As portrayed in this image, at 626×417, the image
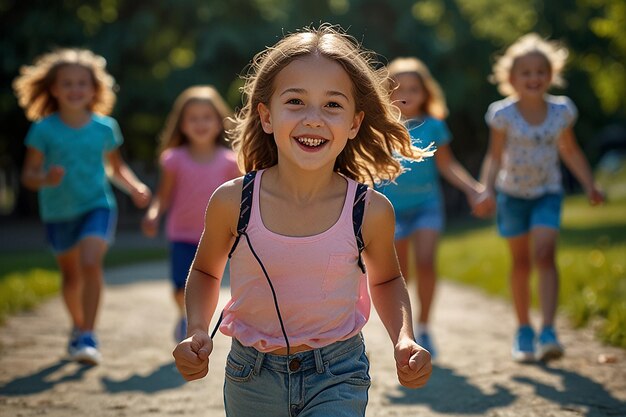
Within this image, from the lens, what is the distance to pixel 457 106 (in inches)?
1000

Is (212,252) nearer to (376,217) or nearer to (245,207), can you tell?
(245,207)

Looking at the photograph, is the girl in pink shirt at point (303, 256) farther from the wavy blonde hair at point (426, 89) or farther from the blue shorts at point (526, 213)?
the wavy blonde hair at point (426, 89)

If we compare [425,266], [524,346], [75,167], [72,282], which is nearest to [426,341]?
[425,266]

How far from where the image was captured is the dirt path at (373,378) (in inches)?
203

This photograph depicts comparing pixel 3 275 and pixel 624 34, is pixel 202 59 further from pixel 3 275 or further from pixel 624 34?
pixel 3 275

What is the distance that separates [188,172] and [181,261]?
27.1 inches

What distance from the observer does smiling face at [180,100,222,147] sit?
25.4 ft

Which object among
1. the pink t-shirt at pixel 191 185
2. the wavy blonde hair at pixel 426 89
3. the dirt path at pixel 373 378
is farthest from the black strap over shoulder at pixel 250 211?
the pink t-shirt at pixel 191 185

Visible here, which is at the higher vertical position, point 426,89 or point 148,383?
point 426,89

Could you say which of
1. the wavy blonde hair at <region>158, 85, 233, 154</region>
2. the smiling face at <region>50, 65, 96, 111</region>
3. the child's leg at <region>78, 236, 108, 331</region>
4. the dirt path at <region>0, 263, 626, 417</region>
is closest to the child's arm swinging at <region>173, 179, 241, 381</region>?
the dirt path at <region>0, 263, 626, 417</region>

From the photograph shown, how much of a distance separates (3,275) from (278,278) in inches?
377

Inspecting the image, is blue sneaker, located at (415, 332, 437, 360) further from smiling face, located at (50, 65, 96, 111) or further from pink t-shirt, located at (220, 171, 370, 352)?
pink t-shirt, located at (220, 171, 370, 352)

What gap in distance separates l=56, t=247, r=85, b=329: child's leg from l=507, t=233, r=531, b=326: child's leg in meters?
2.96

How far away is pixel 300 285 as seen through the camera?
3496 millimetres
